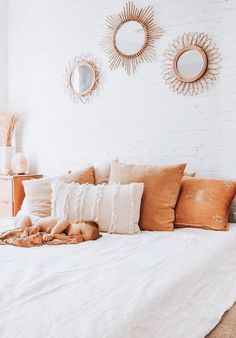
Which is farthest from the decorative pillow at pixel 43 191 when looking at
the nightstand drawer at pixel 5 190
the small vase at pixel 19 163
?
the small vase at pixel 19 163

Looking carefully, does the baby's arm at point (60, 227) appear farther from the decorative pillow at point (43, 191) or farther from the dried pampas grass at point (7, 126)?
the dried pampas grass at point (7, 126)

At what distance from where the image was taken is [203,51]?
2977 millimetres

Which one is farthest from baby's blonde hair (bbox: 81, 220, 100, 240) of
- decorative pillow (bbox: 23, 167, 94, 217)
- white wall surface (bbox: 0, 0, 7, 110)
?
white wall surface (bbox: 0, 0, 7, 110)

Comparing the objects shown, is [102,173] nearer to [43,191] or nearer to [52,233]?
[43,191]

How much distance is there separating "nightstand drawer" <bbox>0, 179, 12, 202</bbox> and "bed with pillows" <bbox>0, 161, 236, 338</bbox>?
0.76 metres

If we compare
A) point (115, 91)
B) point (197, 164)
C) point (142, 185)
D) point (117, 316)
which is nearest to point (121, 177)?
point (142, 185)

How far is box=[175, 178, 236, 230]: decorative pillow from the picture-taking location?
2564 mm

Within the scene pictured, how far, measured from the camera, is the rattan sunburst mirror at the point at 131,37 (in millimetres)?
3211

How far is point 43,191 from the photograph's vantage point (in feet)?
9.34

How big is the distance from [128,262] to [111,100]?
191 cm

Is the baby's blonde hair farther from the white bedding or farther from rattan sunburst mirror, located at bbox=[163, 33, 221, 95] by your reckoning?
rattan sunburst mirror, located at bbox=[163, 33, 221, 95]

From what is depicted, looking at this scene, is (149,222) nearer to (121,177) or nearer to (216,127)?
(121,177)

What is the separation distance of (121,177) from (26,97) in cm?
172

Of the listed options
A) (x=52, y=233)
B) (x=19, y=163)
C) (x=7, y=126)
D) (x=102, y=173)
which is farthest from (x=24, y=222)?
(x=7, y=126)
